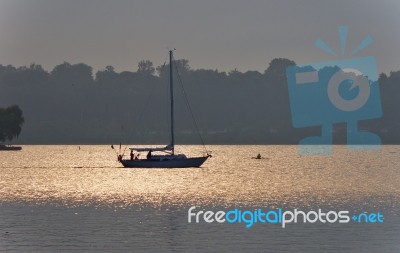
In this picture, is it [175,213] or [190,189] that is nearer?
[175,213]

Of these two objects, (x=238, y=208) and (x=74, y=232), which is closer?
(x=74, y=232)

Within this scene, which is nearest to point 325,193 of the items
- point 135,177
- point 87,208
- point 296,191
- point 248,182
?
point 296,191

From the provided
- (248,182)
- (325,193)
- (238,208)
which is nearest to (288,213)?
(238,208)

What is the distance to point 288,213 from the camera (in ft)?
272

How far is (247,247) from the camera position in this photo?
62.0 metres

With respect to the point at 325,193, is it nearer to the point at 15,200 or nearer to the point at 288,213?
the point at 288,213

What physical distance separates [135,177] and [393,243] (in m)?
85.6

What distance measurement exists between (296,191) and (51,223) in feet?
147

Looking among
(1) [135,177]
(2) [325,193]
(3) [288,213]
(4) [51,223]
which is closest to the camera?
(4) [51,223]

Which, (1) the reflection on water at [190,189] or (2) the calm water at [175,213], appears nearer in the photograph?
(2) the calm water at [175,213]

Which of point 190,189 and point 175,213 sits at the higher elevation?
point 190,189

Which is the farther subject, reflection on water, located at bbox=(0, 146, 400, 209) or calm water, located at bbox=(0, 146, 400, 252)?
reflection on water, located at bbox=(0, 146, 400, 209)

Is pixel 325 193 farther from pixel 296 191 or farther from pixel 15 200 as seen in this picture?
pixel 15 200

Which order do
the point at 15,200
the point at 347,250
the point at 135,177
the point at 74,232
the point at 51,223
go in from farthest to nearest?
the point at 135,177 → the point at 15,200 → the point at 51,223 → the point at 74,232 → the point at 347,250
